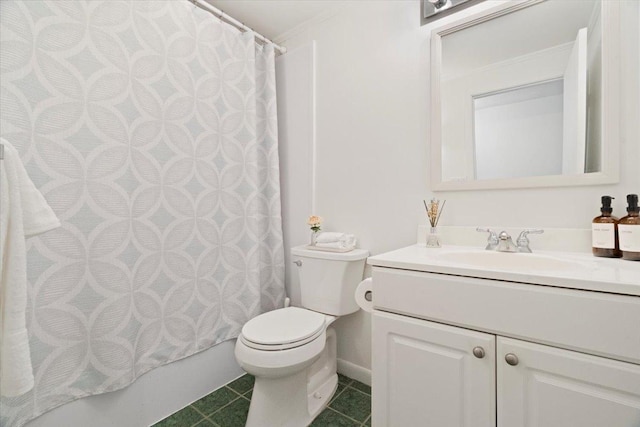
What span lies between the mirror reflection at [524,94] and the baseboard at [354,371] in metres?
1.13

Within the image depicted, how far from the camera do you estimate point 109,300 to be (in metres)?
1.18

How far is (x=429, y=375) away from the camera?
2.92 feet

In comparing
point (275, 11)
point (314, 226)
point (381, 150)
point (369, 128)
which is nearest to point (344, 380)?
point (314, 226)

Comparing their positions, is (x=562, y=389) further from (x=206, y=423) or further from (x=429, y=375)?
(x=206, y=423)

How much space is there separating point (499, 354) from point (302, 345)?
0.71 m

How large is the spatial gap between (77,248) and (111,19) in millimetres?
948

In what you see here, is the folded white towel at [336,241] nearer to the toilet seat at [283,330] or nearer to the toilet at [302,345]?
the toilet at [302,345]

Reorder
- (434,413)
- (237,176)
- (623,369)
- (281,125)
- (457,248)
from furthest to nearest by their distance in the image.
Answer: (281,125) → (237,176) → (457,248) → (434,413) → (623,369)

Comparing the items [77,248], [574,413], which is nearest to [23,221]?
[77,248]

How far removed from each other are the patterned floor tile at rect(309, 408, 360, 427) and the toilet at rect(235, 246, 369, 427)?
0.03m

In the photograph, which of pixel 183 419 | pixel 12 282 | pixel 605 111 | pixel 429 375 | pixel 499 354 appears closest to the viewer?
pixel 12 282

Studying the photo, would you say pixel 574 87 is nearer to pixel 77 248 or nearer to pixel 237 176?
pixel 237 176

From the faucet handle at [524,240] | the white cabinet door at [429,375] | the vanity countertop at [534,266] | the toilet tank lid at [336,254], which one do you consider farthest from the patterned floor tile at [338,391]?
the faucet handle at [524,240]

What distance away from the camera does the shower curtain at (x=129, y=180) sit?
1023mm
